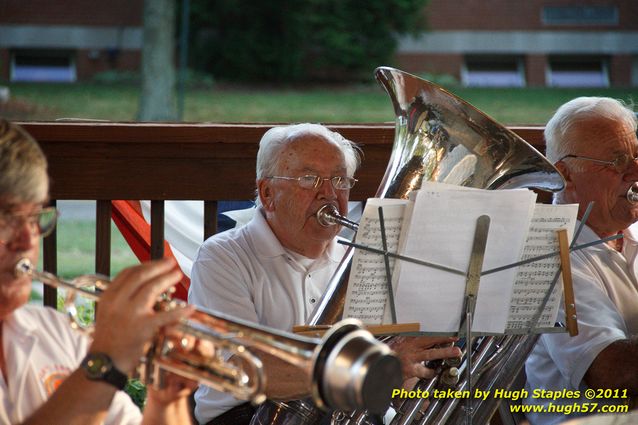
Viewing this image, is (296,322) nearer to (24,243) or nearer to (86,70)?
(24,243)

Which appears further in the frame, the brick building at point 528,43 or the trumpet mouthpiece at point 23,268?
the brick building at point 528,43

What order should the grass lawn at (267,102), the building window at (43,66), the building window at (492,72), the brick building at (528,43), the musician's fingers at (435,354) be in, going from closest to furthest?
the musician's fingers at (435,354), the grass lawn at (267,102), the building window at (492,72), the brick building at (528,43), the building window at (43,66)

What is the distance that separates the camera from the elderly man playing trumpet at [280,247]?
276 centimetres

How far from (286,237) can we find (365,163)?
0.61m

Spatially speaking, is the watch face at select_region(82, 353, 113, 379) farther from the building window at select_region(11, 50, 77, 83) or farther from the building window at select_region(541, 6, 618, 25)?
the building window at select_region(541, 6, 618, 25)

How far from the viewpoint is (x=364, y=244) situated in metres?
2.29

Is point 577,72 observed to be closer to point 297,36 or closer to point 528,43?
point 528,43

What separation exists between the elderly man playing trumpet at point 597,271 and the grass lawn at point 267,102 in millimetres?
10529

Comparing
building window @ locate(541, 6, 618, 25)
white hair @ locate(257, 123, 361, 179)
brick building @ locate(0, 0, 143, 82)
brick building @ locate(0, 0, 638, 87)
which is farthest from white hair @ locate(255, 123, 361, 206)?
brick building @ locate(0, 0, 143, 82)

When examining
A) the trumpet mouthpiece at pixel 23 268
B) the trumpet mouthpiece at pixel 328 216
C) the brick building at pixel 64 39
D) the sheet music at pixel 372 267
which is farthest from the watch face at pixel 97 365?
the brick building at pixel 64 39

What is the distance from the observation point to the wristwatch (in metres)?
1.59

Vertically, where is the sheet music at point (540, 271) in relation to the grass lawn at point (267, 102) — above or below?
above

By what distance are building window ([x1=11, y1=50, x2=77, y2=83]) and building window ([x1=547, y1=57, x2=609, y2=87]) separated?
8.54m

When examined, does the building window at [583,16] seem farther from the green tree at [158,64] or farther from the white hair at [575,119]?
the white hair at [575,119]
